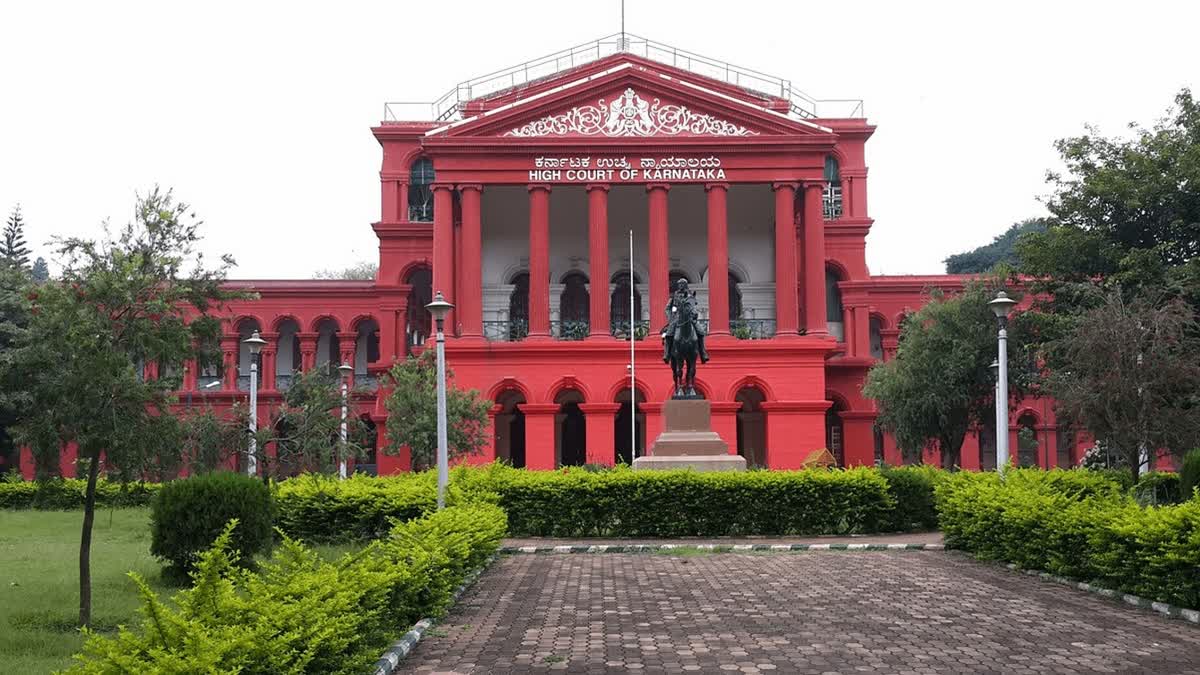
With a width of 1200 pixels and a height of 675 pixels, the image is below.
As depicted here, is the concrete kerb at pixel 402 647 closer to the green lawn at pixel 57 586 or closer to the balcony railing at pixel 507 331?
the green lawn at pixel 57 586

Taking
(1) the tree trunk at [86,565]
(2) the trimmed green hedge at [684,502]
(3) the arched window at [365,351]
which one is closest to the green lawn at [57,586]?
(1) the tree trunk at [86,565]

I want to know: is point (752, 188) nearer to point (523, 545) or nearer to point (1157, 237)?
point (1157, 237)

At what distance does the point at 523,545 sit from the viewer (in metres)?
18.0

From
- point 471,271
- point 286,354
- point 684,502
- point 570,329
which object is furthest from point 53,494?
point 684,502

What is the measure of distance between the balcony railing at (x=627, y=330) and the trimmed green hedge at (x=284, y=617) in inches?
962

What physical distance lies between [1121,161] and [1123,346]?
9205 millimetres

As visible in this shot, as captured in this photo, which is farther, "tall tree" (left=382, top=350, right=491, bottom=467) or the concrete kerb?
"tall tree" (left=382, top=350, right=491, bottom=467)

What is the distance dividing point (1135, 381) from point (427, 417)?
1661 centimetres

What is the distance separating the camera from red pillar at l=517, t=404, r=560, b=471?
1302 inches

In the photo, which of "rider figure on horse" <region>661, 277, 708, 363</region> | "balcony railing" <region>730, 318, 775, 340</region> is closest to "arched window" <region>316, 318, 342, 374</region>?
"balcony railing" <region>730, 318, 775, 340</region>

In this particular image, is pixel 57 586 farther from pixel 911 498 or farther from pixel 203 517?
pixel 911 498

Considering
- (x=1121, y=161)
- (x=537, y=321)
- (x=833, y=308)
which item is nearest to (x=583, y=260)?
(x=537, y=321)

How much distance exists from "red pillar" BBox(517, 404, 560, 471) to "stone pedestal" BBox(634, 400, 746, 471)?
36.0 ft

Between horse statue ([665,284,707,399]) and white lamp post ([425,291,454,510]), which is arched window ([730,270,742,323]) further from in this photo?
white lamp post ([425,291,454,510])
